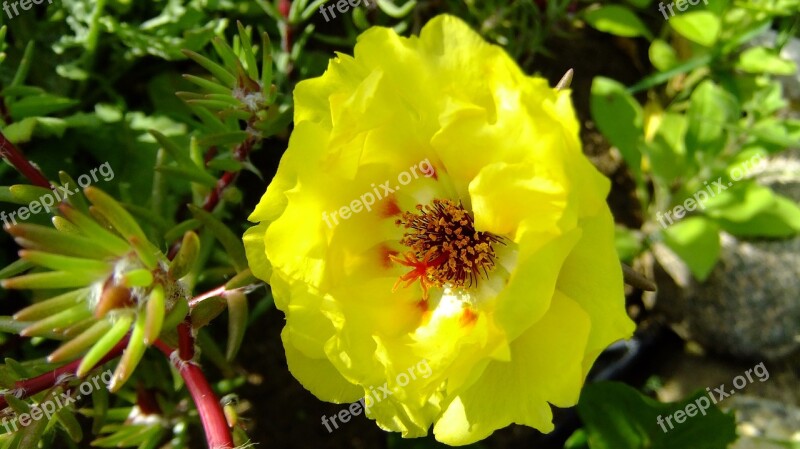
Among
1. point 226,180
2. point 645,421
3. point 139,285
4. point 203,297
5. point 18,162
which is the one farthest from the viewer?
point 645,421

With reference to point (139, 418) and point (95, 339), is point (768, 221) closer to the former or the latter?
point (139, 418)

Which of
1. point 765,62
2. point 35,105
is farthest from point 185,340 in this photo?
point 765,62

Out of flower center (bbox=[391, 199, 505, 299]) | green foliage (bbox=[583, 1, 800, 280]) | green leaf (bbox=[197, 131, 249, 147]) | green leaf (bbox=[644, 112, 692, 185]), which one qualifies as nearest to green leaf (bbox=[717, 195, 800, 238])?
green foliage (bbox=[583, 1, 800, 280])

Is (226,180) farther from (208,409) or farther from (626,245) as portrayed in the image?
(626,245)

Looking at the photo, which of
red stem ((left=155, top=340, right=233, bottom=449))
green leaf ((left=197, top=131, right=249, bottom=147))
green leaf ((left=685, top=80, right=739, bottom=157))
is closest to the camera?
red stem ((left=155, top=340, right=233, bottom=449))

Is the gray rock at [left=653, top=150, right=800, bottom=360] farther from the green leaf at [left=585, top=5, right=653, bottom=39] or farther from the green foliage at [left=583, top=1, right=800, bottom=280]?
the green leaf at [left=585, top=5, right=653, bottom=39]

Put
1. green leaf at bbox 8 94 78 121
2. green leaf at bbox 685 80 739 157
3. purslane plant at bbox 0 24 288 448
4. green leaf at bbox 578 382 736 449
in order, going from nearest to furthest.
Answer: purslane plant at bbox 0 24 288 448 < green leaf at bbox 8 94 78 121 < green leaf at bbox 578 382 736 449 < green leaf at bbox 685 80 739 157

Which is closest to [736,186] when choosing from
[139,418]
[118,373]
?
[139,418]
